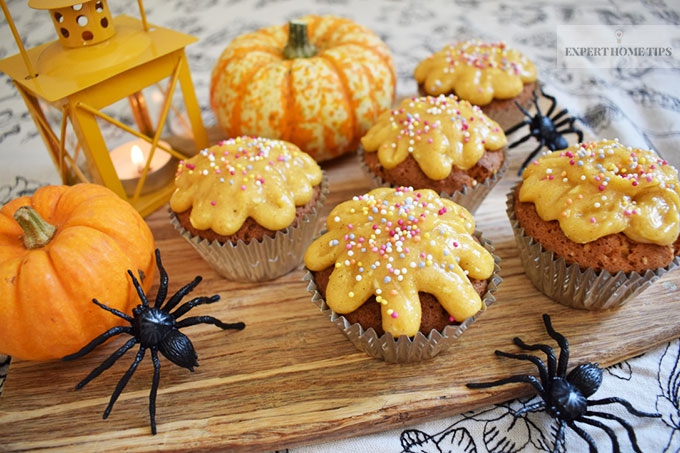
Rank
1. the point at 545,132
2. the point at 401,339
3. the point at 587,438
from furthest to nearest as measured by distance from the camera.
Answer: the point at 545,132 < the point at 401,339 < the point at 587,438

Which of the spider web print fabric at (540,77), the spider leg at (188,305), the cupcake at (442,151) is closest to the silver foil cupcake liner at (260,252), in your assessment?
the spider leg at (188,305)

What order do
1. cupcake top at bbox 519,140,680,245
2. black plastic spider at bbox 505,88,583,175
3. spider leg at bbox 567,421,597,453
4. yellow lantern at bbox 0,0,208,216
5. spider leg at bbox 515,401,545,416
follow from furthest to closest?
black plastic spider at bbox 505,88,583,175 → yellow lantern at bbox 0,0,208,216 → cupcake top at bbox 519,140,680,245 → spider leg at bbox 515,401,545,416 → spider leg at bbox 567,421,597,453

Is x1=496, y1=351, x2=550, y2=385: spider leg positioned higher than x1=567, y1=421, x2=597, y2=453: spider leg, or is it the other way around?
x1=496, y1=351, x2=550, y2=385: spider leg

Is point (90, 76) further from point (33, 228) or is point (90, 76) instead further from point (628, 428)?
point (628, 428)

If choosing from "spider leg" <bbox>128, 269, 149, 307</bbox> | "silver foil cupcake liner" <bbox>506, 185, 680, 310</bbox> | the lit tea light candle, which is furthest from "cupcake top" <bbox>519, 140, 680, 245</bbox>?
the lit tea light candle

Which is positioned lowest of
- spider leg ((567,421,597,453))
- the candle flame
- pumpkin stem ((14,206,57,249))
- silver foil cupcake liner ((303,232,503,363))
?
spider leg ((567,421,597,453))

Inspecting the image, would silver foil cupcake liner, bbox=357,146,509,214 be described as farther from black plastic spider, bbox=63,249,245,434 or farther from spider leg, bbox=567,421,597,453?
black plastic spider, bbox=63,249,245,434

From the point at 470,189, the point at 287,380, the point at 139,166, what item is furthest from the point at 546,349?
the point at 139,166
